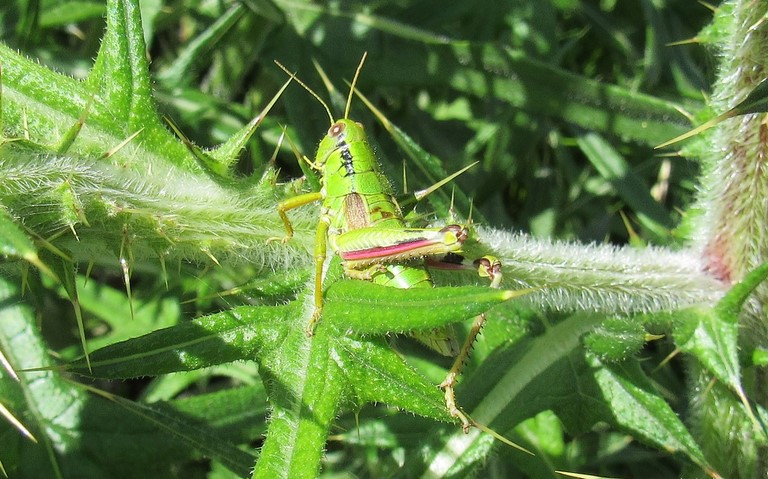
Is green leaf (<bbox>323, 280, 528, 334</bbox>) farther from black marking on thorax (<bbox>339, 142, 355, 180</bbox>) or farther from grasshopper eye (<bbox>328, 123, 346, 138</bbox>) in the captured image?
grasshopper eye (<bbox>328, 123, 346, 138</bbox>)

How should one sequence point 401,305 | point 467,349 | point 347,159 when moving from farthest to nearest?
point 347,159
point 467,349
point 401,305

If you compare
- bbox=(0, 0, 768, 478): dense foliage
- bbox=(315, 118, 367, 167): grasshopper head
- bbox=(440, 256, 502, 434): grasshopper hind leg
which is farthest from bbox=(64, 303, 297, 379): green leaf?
bbox=(315, 118, 367, 167): grasshopper head

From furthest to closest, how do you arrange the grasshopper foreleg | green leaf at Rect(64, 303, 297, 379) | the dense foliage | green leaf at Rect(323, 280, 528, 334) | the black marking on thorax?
the black marking on thorax, the grasshopper foreleg, the dense foliage, green leaf at Rect(64, 303, 297, 379), green leaf at Rect(323, 280, 528, 334)

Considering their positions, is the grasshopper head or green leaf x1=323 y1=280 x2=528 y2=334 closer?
green leaf x1=323 y1=280 x2=528 y2=334

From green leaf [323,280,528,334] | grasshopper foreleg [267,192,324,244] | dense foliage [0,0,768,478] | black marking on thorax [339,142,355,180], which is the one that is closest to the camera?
green leaf [323,280,528,334]

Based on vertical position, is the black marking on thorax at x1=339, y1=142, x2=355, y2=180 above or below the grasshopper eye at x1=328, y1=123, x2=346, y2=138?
below

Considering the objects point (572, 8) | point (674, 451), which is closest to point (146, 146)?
point (674, 451)

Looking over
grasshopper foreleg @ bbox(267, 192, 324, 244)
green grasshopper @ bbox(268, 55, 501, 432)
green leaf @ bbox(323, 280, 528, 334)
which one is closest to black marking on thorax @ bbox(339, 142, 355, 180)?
green grasshopper @ bbox(268, 55, 501, 432)

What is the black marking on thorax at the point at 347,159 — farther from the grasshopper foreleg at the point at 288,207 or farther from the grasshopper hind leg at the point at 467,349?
the grasshopper hind leg at the point at 467,349

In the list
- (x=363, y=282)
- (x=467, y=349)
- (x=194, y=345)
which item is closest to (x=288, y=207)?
(x=363, y=282)

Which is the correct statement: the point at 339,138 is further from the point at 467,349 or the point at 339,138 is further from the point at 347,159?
the point at 467,349

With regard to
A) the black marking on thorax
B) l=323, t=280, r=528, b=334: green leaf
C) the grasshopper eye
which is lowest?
l=323, t=280, r=528, b=334: green leaf
